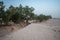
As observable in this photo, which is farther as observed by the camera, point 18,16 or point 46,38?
point 18,16

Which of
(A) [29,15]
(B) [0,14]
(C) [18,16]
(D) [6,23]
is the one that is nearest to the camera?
(B) [0,14]

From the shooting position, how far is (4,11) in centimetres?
618

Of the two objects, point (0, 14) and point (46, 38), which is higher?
point (0, 14)

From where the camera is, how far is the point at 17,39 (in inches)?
113

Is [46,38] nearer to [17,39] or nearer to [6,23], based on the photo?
[17,39]

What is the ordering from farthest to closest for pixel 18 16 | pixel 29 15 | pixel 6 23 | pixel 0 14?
pixel 29 15 → pixel 18 16 → pixel 6 23 → pixel 0 14

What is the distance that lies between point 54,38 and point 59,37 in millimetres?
170

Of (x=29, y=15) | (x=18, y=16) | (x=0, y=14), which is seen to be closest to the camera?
(x=0, y=14)

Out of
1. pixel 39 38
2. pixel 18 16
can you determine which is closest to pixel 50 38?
pixel 39 38

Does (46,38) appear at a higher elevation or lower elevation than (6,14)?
lower

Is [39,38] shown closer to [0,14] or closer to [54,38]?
[54,38]

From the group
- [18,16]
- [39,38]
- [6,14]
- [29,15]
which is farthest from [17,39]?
[29,15]

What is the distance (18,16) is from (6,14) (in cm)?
114

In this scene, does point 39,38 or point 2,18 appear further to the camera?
point 2,18
